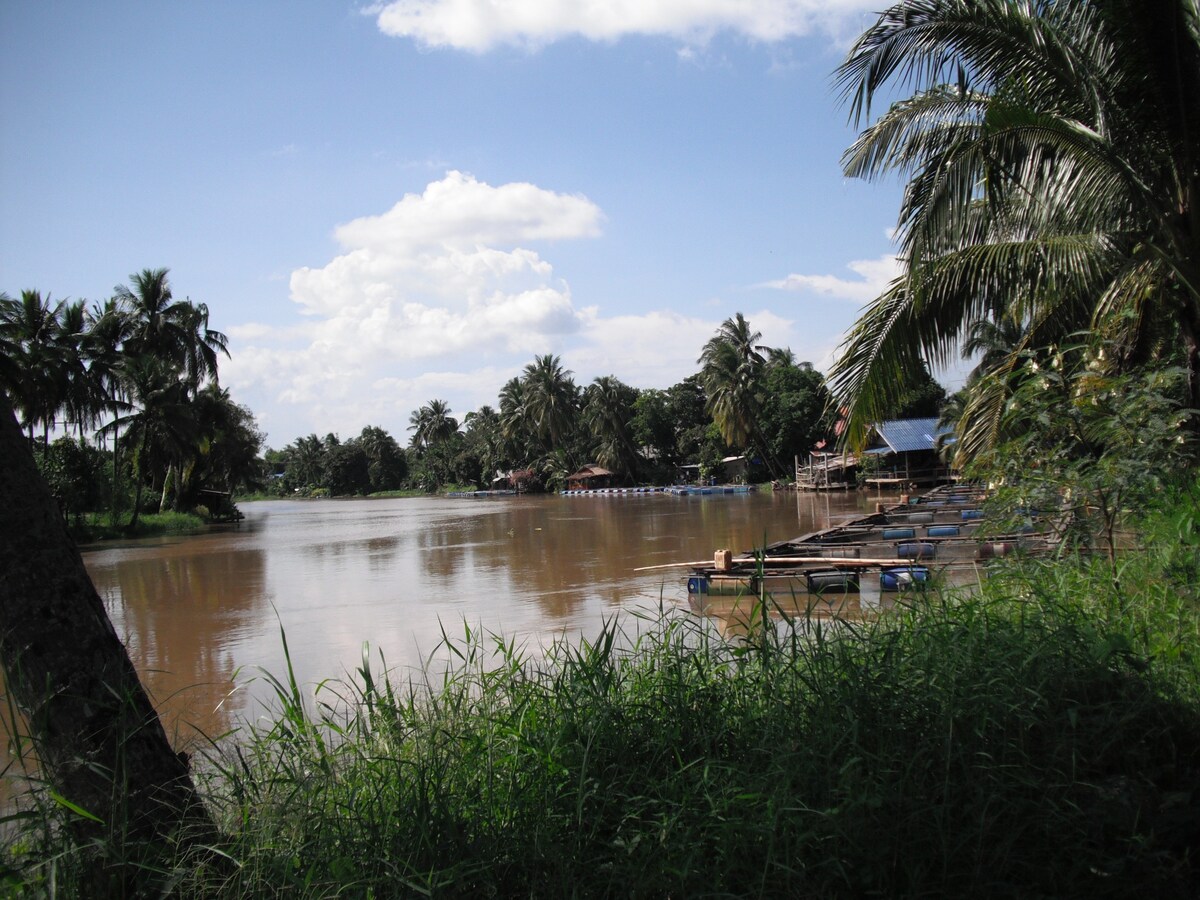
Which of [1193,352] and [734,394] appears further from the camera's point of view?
[734,394]

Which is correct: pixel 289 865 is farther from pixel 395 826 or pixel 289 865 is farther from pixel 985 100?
pixel 985 100

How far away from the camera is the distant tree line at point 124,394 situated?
27.4 metres

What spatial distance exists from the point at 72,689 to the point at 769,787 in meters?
2.40

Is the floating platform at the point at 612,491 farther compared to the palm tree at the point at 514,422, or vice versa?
the palm tree at the point at 514,422

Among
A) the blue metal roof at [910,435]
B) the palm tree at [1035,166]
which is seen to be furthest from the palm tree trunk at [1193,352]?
the blue metal roof at [910,435]

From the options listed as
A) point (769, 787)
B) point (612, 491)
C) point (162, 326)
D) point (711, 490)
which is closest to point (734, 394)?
point (711, 490)

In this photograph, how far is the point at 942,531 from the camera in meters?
15.4

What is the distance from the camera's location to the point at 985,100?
22.8ft

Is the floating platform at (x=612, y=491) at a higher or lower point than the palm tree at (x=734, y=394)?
lower

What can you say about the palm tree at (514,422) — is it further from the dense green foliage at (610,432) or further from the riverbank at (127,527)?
the riverbank at (127,527)

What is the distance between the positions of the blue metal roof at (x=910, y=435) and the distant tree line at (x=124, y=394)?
2978cm

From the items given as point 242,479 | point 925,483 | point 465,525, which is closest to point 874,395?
point 465,525

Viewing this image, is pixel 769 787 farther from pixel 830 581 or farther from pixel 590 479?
pixel 590 479

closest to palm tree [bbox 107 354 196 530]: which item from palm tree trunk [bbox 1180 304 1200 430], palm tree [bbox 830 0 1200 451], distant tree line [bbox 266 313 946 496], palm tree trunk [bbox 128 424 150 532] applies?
palm tree trunk [bbox 128 424 150 532]
